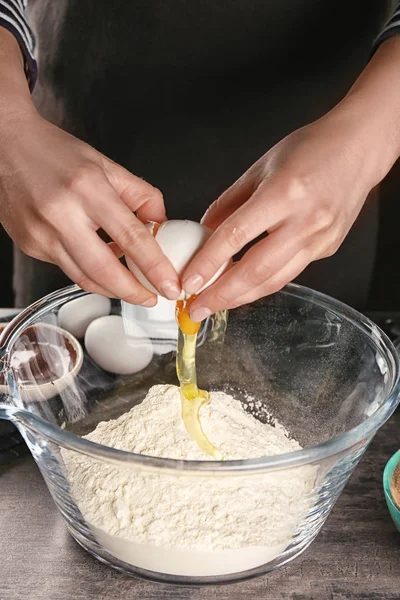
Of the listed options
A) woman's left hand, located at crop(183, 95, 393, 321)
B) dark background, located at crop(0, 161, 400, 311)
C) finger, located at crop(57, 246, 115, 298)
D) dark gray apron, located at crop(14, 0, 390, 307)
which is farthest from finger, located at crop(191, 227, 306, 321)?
dark background, located at crop(0, 161, 400, 311)

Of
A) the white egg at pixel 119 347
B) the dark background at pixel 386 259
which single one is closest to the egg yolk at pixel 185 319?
the white egg at pixel 119 347

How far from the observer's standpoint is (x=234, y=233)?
0.78 m

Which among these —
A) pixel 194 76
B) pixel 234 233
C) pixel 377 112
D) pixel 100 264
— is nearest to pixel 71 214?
pixel 100 264

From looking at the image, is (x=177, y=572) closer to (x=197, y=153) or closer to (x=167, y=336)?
(x=167, y=336)

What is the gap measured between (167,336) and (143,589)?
42cm

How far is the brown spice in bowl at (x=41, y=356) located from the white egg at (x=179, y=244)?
23 centimetres

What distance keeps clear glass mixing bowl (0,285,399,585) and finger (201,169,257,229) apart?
0.59ft

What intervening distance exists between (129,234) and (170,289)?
77 millimetres

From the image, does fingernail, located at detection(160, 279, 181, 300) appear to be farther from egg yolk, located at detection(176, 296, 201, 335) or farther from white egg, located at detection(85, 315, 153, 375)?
white egg, located at detection(85, 315, 153, 375)

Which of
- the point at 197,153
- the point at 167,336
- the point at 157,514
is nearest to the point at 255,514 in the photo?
the point at 157,514

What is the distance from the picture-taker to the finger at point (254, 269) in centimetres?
81

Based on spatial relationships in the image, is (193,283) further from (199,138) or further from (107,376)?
(199,138)

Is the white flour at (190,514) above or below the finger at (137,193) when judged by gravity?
below

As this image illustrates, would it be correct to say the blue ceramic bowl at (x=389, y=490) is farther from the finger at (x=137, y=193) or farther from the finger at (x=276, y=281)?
the finger at (x=137, y=193)
